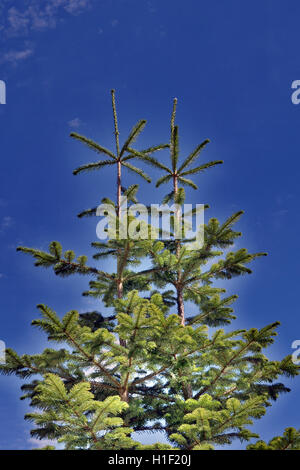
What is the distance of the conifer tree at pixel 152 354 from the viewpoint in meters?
6.93

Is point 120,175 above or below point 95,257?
above

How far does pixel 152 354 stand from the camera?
879cm

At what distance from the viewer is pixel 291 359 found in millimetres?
8680

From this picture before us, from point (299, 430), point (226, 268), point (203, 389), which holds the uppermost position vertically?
point (226, 268)

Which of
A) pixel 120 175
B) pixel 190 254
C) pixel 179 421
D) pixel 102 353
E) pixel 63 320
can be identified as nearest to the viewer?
pixel 63 320

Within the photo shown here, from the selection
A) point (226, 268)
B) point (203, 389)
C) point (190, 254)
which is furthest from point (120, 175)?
point (203, 389)

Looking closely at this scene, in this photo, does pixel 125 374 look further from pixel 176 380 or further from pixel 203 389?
pixel 203 389

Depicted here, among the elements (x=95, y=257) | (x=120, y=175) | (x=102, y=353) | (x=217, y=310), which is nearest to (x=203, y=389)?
(x=217, y=310)

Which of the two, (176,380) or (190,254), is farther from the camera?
(190,254)

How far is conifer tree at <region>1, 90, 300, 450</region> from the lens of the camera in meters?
6.93

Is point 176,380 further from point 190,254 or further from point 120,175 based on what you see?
point 120,175
